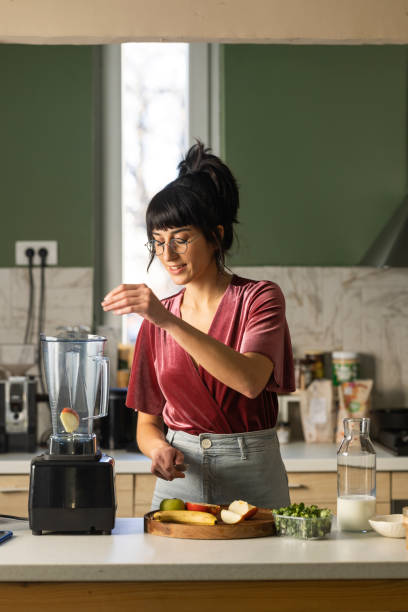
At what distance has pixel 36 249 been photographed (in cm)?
390

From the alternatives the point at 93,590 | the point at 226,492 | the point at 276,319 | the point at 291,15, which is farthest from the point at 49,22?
the point at 93,590

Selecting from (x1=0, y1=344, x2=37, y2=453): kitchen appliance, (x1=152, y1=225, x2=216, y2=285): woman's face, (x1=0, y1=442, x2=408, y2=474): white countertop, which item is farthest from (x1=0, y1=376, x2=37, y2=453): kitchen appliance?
(x1=152, y1=225, x2=216, y2=285): woman's face

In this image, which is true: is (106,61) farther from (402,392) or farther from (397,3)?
(402,392)

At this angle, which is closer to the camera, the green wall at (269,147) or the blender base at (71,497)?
the blender base at (71,497)

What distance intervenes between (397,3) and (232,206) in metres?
1.06

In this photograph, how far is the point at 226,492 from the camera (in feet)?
6.77

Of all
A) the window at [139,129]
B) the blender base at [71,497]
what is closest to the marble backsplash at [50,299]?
the window at [139,129]

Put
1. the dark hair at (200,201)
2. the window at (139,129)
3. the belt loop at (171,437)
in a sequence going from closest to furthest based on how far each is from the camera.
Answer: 1. the dark hair at (200,201)
2. the belt loop at (171,437)
3. the window at (139,129)

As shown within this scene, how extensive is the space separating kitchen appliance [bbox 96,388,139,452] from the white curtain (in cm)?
154

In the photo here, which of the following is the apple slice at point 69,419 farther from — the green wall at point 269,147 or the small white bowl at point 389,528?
the green wall at point 269,147

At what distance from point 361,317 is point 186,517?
235cm

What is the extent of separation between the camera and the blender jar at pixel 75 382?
1.92 metres

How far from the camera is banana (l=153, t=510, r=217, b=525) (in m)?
1.73

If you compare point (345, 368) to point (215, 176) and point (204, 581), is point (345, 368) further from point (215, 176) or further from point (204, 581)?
point (204, 581)
